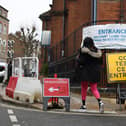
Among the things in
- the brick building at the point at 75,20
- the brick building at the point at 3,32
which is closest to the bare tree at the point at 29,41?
the brick building at the point at 3,32

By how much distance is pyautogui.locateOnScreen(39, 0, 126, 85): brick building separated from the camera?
16.8 meters

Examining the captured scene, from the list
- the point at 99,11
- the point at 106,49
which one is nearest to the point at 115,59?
the point at 106,49

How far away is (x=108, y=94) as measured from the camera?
13227 millimetres

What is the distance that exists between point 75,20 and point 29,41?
46257 millimetres

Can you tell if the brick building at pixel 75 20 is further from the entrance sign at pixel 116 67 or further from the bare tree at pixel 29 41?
the bare tree at pixel 29 41

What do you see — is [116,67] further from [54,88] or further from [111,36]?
[111,36]

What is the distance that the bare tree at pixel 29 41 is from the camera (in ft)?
223

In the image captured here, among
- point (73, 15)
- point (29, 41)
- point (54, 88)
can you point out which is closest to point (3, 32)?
point (29, 41)

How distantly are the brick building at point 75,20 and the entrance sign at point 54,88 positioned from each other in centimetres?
641

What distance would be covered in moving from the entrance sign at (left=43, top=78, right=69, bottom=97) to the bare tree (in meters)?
57.3

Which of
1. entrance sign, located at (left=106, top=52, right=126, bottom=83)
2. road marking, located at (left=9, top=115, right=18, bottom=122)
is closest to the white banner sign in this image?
entrance sign, located at (left=106, top=52, right=126, bottom=83)

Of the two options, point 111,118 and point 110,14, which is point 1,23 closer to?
point 110,14

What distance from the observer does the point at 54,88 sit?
8977 mm

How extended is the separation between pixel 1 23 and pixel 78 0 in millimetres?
50521
